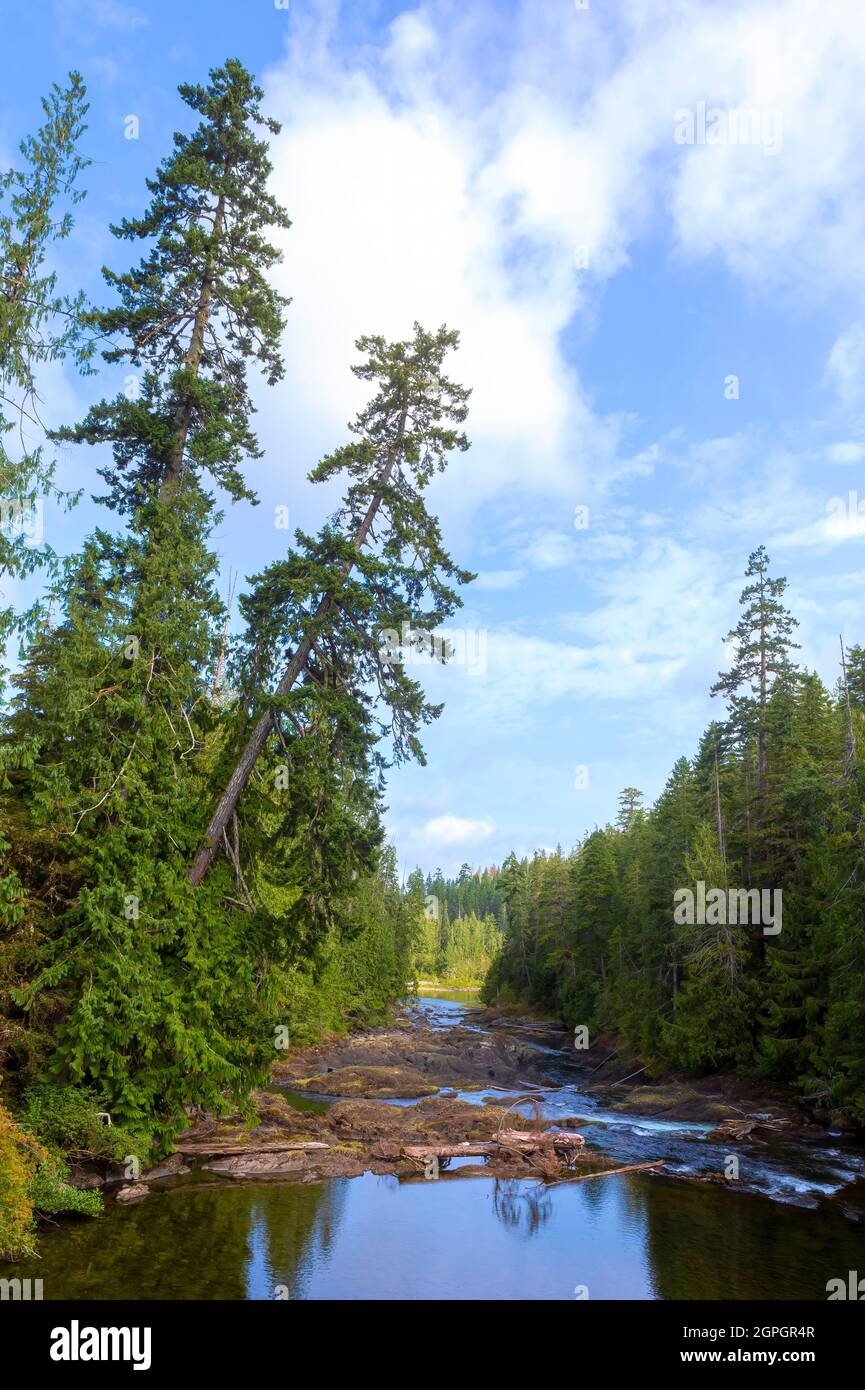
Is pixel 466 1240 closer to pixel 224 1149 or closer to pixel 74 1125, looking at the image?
pixel 224 1149

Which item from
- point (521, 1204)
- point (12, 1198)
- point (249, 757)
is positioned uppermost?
point (249, 757)

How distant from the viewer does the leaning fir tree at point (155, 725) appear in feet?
56.5

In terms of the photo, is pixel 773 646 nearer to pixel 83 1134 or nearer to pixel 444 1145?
pixel 444 1145

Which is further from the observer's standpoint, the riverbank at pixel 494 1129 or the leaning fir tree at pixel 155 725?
the riverbank at pixel 494 1129

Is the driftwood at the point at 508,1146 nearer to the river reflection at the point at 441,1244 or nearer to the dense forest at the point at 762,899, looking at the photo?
the river reflection at the point at 441,1244

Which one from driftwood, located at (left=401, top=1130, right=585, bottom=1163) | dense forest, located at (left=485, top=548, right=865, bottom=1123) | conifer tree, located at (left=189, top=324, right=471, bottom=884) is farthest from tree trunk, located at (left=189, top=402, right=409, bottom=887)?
dense forest, located at (left=485, top=548, right=865, bottom=1123)

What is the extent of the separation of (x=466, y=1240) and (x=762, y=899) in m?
26.9

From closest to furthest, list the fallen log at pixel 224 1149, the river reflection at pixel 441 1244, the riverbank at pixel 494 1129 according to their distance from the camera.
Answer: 1. the river reflection at pixel 441 1244
2. the fallen log at pixel 224 1149
3. the riverbank at pixel 494 1129

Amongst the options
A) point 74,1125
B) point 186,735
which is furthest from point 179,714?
point 74,1125

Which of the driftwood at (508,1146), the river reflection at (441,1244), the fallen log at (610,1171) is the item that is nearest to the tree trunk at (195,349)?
the river reflection at (441,1244)

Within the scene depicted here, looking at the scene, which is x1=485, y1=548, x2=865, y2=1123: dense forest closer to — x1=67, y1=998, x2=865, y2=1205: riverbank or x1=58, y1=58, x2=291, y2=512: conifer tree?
x1=67, y1=998, x2=865, y2=1205: riverbank

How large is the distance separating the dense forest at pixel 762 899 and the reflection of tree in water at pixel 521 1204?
1397 cm

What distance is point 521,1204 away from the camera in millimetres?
20406
